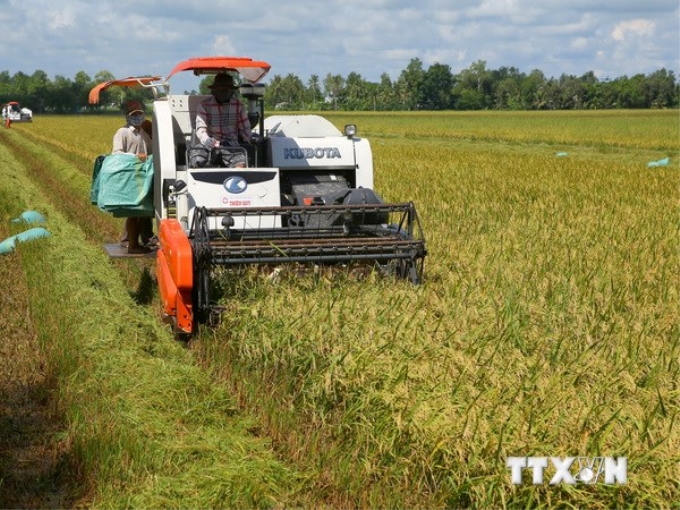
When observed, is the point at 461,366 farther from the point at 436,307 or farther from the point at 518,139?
the point at 518,139

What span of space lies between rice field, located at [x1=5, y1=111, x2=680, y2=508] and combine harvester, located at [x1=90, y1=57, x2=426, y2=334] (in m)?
0.22

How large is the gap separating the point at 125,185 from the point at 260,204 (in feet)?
5.61

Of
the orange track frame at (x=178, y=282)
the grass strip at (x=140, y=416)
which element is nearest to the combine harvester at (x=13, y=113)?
the grass strip at (x=140, y=416)

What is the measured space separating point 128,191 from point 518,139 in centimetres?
2584

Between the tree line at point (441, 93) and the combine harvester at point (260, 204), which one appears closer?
the combine harvester at point (260, 204)

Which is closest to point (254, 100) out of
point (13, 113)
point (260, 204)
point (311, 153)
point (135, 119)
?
point (311, 153)

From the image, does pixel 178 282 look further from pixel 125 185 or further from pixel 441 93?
pixel 441 93

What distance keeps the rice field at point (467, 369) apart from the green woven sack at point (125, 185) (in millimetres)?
1311

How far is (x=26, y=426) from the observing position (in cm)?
512

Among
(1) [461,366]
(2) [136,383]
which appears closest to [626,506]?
(1) [461,366]

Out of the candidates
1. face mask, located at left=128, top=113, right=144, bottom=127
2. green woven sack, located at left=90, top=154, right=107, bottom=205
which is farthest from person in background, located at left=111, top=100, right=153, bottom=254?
green woven sack, located at left=90, top=154, right=107, bottom=205

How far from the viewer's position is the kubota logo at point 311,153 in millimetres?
7961

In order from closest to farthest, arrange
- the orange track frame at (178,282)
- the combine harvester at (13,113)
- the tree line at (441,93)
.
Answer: the orange track frame at (178,282) < the combine harvester at (13,113) < the tree line at (441,93)

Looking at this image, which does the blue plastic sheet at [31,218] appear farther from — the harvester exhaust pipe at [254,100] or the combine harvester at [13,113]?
the combine harvester at [13,113]
